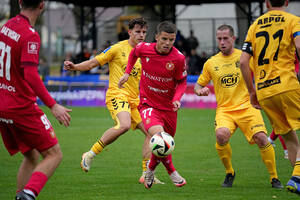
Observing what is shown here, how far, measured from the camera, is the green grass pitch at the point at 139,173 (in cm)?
740

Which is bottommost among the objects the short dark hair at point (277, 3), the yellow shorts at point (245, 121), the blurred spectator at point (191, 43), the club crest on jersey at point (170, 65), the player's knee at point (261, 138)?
the blurred spectator at point (191, 43)

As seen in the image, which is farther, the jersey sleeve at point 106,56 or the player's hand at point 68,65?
the jersey sleeve at point 106,56

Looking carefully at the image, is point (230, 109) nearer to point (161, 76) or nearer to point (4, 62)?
point (161, 76)

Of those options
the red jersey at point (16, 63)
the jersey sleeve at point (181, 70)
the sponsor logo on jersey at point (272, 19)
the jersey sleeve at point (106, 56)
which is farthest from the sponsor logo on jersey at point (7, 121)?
the jersey sleeve at point (106, 56)

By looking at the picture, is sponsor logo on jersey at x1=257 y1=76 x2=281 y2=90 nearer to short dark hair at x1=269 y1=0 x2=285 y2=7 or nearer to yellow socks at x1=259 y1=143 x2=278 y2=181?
short dark hair at x1=269 y1=0 x2=285 y2=7

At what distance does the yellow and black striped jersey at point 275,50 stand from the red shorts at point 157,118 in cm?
184

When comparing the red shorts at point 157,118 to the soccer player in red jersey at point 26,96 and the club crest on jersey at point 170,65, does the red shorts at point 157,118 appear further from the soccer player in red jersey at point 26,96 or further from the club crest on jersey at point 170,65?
the soccer player in red jersey at point 26,96

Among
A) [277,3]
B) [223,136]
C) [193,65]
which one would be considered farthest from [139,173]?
[193,65]

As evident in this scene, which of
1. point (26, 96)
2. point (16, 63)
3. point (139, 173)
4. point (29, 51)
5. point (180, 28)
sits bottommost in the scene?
point (180, 28)

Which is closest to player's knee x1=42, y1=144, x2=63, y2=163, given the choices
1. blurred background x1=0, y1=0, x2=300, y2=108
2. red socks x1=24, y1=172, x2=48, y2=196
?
red socks x1=24, y1=172, x2=48, y2=196

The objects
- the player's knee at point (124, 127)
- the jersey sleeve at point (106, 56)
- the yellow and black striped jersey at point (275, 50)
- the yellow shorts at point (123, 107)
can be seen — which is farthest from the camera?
the jersey sleeve at point (106, 56)

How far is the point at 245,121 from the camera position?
8055 millimetres

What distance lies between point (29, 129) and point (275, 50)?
9.40ft

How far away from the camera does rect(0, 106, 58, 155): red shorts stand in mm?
5648
